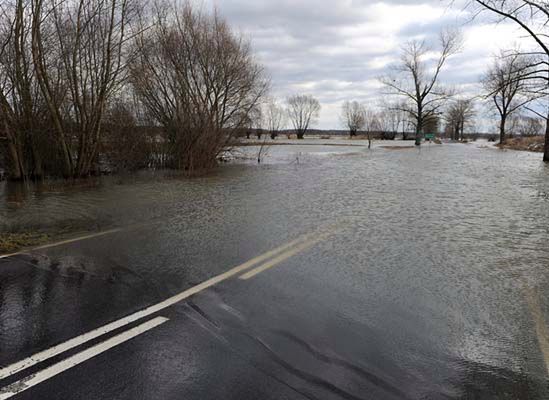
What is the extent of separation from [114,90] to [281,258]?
13.5 meters

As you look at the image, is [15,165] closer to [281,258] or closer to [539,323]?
[281,258]

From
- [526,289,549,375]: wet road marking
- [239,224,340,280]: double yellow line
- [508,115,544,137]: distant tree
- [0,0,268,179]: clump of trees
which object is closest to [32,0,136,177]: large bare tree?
[0,0,268,179]: clump of trees

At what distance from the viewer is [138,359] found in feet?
10.3

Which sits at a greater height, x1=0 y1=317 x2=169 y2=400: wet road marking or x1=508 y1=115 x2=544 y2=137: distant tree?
x1=508 y1=115 x2=544 y2=137: distant tree

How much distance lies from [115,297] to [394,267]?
346 cm

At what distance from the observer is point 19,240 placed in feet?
21.2

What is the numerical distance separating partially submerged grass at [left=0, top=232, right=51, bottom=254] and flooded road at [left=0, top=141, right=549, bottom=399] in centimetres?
56

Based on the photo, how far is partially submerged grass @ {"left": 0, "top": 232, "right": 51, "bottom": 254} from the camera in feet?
20.2

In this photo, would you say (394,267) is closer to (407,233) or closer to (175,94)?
(407,233)

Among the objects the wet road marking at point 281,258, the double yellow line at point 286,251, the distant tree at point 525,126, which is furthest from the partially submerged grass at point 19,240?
the distant tree at point 525,126

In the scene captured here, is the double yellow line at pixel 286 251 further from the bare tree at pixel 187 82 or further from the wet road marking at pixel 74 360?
the bare tree at pixel 187 82

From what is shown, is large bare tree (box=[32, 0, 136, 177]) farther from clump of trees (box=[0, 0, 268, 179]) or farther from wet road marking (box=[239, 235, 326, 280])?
wet road marking (box=[239, 235, 326, 280])

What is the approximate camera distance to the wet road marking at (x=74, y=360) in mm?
2795

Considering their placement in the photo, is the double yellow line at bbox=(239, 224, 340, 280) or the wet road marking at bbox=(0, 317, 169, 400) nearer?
the wet road marking at bbox=(0, 317, 169, 400)
